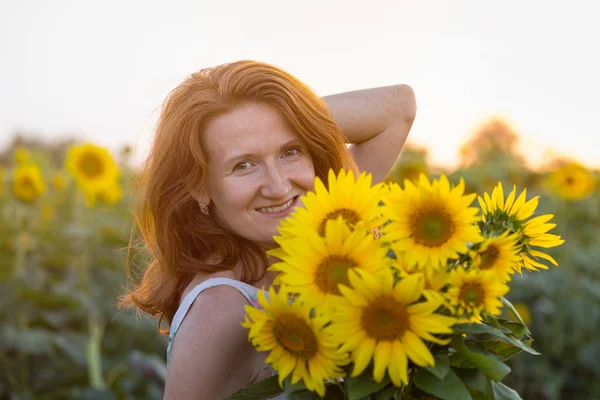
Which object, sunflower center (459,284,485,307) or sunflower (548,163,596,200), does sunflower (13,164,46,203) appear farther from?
sunflower center (459,284,485,307)

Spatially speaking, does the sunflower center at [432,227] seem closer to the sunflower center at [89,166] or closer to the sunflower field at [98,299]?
the sunflower field at [98,299]

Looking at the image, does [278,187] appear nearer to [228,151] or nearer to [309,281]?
[228,151]

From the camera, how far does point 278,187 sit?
4.37 feet

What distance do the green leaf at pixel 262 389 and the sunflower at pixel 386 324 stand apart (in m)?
0.17

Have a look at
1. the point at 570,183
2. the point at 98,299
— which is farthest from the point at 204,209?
the point at 570,183

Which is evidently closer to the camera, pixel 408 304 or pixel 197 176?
pixel 408 304

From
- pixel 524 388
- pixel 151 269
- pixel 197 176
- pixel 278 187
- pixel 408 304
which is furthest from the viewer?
pixel 524 388

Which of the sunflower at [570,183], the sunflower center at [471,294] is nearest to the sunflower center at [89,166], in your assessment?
the sunflower at [570,183]

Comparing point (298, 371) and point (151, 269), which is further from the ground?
point (298, 371)

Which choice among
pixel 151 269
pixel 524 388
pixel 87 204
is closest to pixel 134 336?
pixel 87 204

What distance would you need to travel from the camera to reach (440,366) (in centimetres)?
90

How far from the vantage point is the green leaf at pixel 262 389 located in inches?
39.6

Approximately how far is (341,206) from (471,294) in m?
0.18

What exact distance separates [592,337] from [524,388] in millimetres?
472
